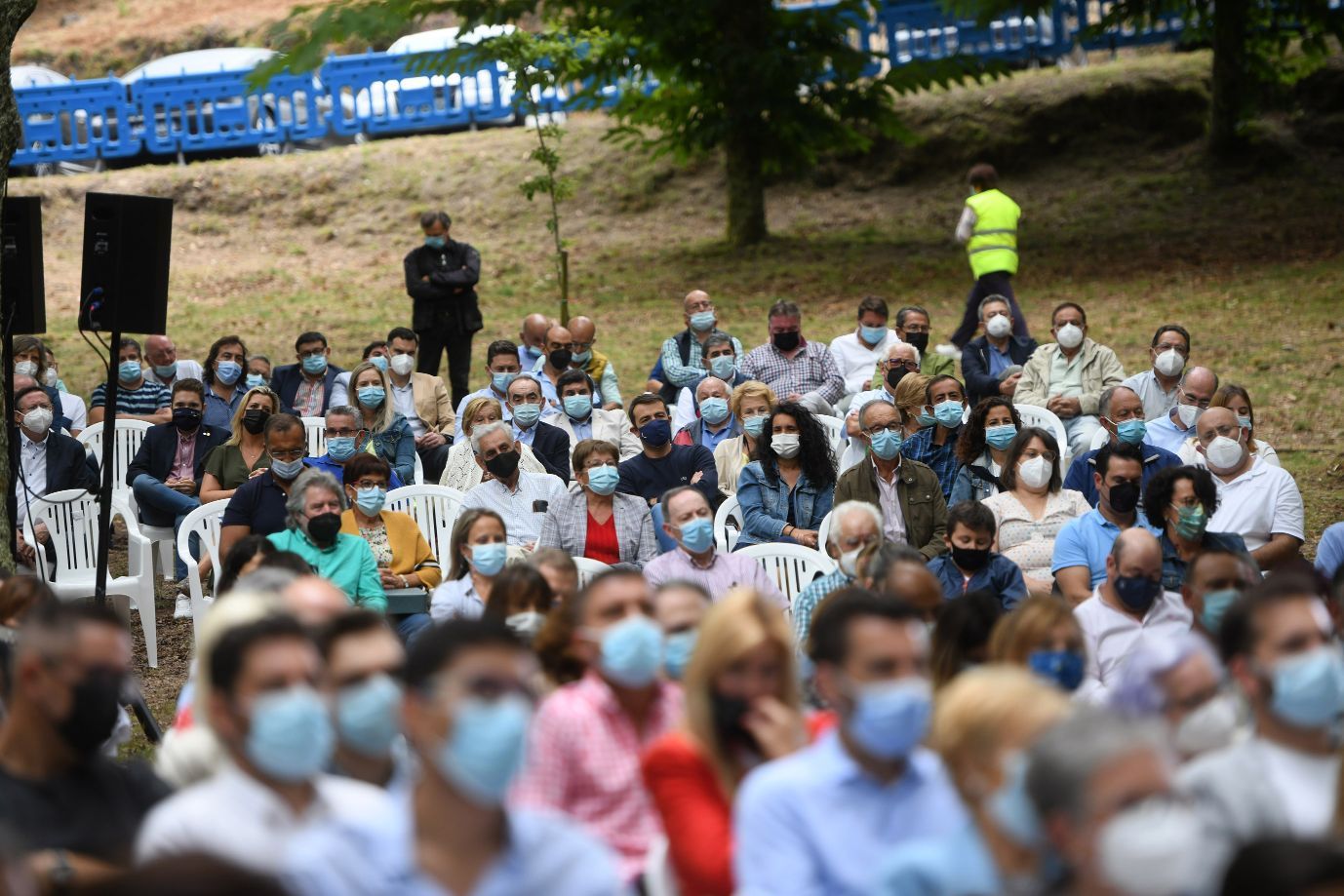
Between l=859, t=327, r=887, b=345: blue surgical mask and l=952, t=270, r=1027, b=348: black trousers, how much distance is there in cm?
94

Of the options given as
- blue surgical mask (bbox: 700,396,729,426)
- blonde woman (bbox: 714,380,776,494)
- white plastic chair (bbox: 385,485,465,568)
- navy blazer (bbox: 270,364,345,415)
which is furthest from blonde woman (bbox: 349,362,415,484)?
blonde woman (bbox: 714,380,776,494)

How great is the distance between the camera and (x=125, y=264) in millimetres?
8117

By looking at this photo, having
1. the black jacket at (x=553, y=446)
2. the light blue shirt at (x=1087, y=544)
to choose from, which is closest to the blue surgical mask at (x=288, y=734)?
the light blue shirt at (x=1087, y=544)

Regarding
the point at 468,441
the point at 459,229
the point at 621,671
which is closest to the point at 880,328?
the point at 468,441

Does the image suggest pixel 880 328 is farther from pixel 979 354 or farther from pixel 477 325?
pixel 477 325

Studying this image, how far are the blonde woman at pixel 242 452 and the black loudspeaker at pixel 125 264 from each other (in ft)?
4.04

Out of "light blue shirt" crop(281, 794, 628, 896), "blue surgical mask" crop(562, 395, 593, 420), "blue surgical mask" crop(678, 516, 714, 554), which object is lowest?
"blue surgical mask" crop(678, 516, 714, 554)

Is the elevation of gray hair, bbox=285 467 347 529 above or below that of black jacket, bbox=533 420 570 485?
above

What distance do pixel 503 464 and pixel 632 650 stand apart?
4419mm

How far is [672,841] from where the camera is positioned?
12.6 feet

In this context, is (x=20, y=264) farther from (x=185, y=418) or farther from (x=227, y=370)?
(x=227, y=370)

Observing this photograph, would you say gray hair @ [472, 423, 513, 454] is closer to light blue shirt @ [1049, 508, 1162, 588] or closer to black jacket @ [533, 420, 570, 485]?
black jacket @ [533, 420, 570, 485]

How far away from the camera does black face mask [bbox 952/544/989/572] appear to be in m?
6.91

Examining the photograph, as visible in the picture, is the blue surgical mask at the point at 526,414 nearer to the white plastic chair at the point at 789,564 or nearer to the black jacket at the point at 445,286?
the white plastic chair at the point at 789,564
